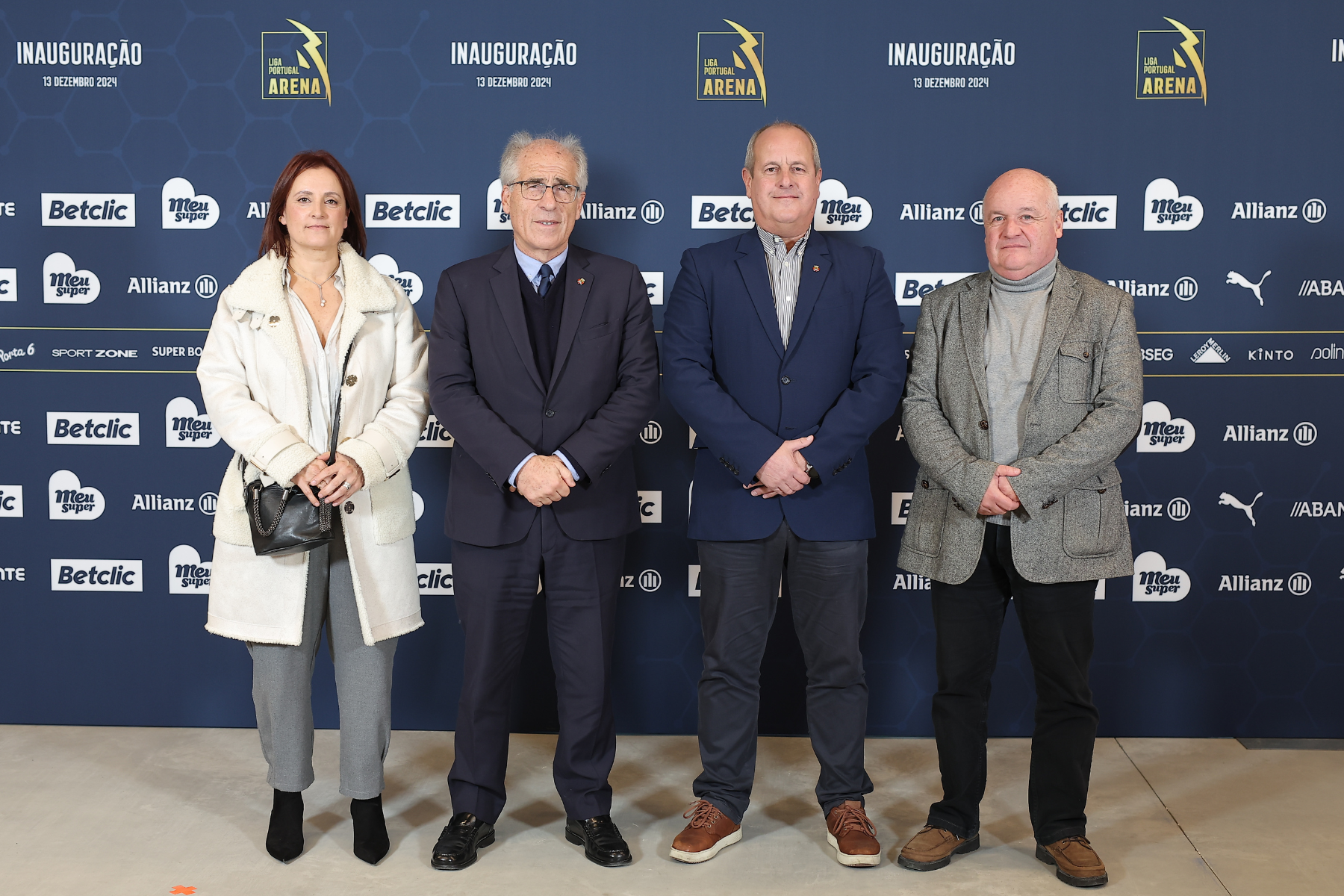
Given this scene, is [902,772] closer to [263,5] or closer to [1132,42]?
[1132,42]

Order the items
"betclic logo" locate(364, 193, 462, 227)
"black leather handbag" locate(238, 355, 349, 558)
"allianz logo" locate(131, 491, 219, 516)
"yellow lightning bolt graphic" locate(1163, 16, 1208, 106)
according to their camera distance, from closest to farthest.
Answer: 1. "black leather handbag" locate(238, 355, 349, 558)
2. "yellow lightning bolt graphic" locate(1163, 16, 1208, 106)
3. "betclic logo" locate(364, 193, 462, 227)
4. "allianz logo" locate(131, 491, 219, 516)

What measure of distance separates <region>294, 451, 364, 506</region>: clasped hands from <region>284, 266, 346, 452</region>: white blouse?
0.08 meters

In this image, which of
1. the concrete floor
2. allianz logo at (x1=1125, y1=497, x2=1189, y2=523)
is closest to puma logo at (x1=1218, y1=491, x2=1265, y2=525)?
allianz logo at (x1=1125, y1=497, x2=1189, y2=523)

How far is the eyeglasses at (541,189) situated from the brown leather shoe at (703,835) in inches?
67.6

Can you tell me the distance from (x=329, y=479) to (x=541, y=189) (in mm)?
943

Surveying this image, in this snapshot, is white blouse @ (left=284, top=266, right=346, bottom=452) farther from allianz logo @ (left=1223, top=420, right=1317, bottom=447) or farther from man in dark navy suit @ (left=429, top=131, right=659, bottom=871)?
allianz logo @ (left=1223, top=420, right=1317, bottom=447)

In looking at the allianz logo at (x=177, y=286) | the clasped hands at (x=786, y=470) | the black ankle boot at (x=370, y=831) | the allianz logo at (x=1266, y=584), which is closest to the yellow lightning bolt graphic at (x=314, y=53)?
the allianz logo at (x=177, y=286)

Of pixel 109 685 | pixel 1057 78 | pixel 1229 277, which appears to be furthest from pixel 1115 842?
pixel 109 685

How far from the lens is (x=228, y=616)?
2.79 metres

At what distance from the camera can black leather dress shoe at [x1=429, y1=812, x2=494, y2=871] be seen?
2.81 meters

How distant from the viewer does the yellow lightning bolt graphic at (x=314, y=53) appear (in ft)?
11.9

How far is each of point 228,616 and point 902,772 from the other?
2136 millimetres

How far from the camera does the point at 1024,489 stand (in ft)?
8.80

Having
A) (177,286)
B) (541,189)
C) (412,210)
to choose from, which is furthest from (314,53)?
(541,189)
